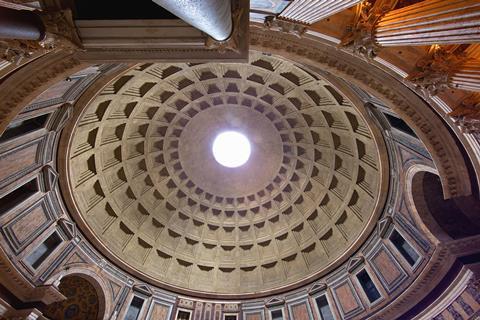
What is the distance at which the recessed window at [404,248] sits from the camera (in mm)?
14559

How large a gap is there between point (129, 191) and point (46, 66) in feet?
37.5

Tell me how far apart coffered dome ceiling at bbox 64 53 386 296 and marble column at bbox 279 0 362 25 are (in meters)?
7.83

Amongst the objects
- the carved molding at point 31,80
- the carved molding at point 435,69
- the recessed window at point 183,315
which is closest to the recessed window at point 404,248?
the carved molding at point 435,69

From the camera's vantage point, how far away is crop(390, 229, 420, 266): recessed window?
573 inches

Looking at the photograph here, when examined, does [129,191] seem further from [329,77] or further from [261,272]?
[329,77]

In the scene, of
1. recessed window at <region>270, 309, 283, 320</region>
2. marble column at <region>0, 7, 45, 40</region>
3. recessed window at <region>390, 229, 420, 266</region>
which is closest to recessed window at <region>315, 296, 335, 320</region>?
recessed window at <region>270, 309, 283, 320</region>

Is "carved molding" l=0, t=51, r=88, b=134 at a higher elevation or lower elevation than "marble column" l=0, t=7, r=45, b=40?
higher

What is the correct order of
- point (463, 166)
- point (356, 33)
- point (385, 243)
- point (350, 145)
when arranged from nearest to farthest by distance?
point (356, 33) → point (463, 166) → point (385, 243) → point (350, 145)

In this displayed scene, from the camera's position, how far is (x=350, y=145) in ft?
60.4

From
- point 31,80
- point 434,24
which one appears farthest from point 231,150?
point 434,24

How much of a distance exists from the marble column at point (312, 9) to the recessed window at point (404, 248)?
442 inches

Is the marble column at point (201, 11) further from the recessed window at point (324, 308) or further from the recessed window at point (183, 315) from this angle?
the recessed window at point (183, 315)

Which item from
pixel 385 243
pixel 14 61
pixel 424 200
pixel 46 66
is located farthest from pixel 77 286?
pixel 424 200

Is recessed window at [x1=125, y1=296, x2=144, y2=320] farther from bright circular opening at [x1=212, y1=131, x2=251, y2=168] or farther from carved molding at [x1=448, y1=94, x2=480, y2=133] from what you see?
carved molding at [x1=448, y1=94, x2=480, y2=133]
